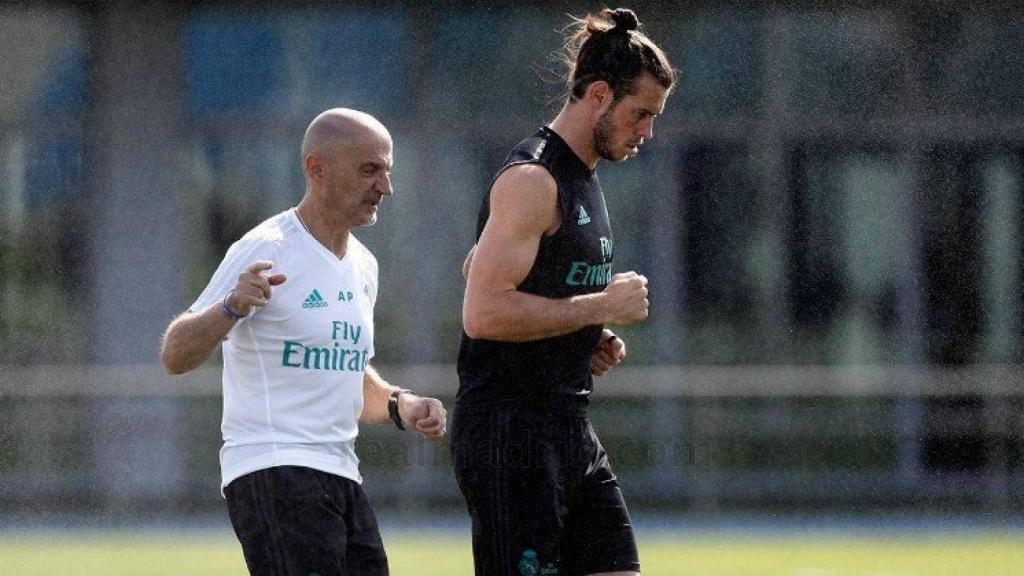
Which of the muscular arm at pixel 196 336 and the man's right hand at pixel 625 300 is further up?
the man's right hand at pixel 625 300

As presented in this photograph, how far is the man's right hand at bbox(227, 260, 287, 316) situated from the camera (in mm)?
4750

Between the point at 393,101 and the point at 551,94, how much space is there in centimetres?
141

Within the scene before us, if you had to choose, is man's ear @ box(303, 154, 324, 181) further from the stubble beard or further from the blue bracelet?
the stubble beard

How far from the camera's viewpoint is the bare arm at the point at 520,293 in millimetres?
5000

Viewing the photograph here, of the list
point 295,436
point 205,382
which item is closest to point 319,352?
point 295,436

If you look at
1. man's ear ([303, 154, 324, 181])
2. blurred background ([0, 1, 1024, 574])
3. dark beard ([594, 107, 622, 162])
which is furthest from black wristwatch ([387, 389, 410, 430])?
blurred background ([0, 1, 1024, 574])

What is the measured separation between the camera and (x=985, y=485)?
635 inches

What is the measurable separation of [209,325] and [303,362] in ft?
1.14

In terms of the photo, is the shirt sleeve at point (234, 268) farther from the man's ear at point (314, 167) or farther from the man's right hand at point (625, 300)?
the man's right hand at point (625, 300)

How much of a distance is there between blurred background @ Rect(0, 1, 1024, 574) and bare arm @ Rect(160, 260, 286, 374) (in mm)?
11614

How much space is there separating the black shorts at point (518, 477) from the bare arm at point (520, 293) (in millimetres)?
261

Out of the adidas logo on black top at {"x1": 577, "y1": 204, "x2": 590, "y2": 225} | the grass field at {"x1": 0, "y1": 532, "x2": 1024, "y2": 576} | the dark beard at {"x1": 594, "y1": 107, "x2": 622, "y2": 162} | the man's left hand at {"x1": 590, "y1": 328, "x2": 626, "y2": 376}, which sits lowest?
the grass field at {"x1": 0, "y1": 532, "x2": 1024, "y2": 576}

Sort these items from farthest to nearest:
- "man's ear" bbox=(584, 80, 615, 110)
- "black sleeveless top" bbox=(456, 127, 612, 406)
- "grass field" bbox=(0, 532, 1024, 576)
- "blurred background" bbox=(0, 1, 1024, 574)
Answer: "blurred background" bbox=(0, 1, 1024, 574) < "grass field" bbox=(0, 532, 1024, 576) < "man's ear" bbox=(584, 80, 615, 110) < "black sleeveless top" bbox=(456, 127, 612, 406)

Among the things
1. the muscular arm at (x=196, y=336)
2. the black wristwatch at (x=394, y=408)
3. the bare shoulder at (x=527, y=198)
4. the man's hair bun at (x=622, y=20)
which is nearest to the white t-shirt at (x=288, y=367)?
the muscular arm at (x=196, y=336)
